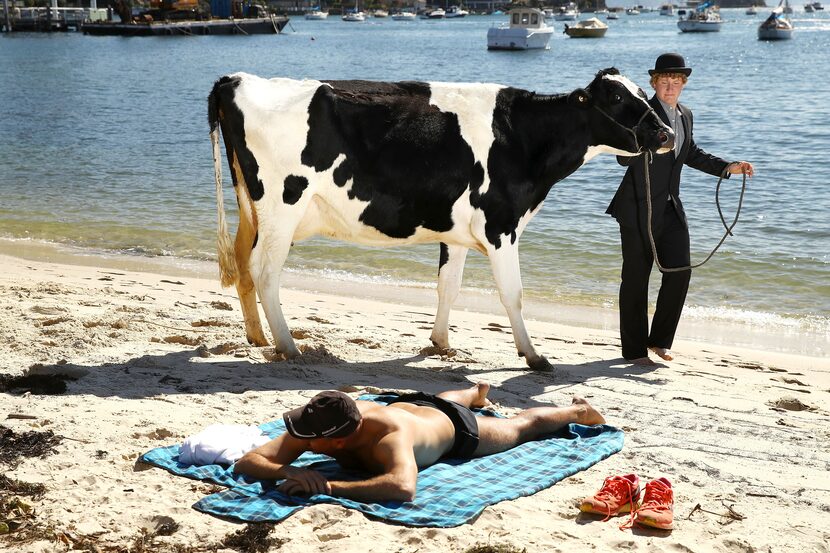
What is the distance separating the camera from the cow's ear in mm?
8055

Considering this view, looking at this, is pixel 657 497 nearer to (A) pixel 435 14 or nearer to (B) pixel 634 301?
(B) pixel 634 301

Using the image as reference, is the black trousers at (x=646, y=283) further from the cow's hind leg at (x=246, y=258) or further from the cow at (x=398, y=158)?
the cow's hind leg at (x=246, y=258)

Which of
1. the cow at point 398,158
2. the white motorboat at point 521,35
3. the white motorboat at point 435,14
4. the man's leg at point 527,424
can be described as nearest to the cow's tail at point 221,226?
the cow at point 398,158

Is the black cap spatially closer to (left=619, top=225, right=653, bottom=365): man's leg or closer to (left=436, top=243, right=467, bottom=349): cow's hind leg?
(left=436, top=243, right=467, bottom=349): cow's hind leg

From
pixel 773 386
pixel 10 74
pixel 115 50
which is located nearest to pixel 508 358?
pixel 773 386

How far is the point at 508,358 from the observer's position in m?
8.41

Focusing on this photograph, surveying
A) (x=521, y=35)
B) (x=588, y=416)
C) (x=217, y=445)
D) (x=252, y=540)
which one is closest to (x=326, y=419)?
(x=252, y=540)

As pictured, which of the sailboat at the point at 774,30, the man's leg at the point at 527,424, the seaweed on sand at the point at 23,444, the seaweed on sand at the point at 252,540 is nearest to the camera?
the seaweed on sand at the point at 252,540

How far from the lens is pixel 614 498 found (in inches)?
201

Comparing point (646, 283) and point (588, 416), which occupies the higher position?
point (646, 283)

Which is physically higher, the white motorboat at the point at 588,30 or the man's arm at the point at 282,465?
the white motorboat at the point at 588,30

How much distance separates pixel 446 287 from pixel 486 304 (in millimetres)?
2903

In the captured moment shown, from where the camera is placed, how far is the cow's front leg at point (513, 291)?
313 inches

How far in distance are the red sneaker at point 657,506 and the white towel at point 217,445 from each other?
2120mm
